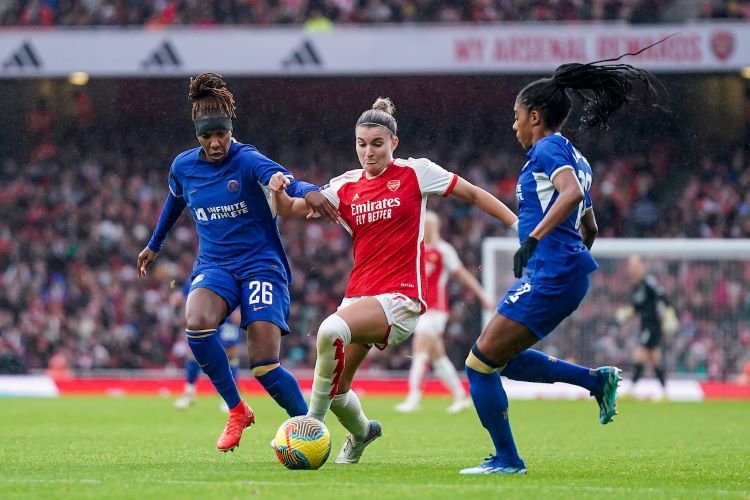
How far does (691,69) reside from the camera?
25.0 metres

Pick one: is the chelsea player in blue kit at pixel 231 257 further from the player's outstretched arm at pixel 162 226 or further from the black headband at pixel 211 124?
the player's outstretched arm at pixel 162 226

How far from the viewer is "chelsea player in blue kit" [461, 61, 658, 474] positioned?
7.34m

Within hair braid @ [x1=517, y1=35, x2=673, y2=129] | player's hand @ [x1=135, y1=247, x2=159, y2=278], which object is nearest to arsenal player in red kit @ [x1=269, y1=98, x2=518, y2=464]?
hair braid @ [x1=517, y1=35, x2=673, y2=129]

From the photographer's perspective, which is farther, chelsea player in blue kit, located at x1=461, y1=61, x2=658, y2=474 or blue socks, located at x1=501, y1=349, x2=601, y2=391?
blue socks, located at x1=501, y1=349, x2=601, y2=391

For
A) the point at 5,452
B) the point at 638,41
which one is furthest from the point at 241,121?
the point at 5,452

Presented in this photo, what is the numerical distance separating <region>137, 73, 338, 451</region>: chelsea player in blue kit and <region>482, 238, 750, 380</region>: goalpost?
41.7 ft

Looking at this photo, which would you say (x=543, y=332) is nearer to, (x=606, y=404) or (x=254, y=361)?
(x=606, y=404)

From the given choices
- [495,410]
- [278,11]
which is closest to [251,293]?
[495,410]

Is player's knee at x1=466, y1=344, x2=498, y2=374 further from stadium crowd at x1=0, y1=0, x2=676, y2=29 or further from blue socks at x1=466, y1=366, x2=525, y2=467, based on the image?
stadium crowd at x1=0, y1=0, x2=676, y2=29

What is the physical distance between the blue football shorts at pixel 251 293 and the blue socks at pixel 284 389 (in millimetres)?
316

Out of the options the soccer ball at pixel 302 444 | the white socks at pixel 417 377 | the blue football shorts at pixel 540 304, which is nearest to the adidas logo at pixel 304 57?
the white socks at pixel 417 377

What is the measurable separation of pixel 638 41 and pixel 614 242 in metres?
5.70

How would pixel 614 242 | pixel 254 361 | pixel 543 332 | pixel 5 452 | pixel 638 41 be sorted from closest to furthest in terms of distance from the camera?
pixel 543 332
pixel 254 361
pixel 5 452
pixel 614 242
pixel 638 41

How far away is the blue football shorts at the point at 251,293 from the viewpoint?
8.20 metres
